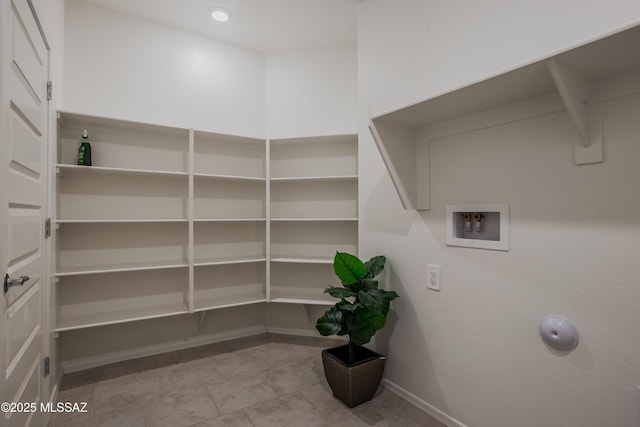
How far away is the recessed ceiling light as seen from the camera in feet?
8.99

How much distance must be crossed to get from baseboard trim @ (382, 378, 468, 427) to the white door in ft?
6.58

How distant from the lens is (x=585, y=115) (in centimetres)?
126

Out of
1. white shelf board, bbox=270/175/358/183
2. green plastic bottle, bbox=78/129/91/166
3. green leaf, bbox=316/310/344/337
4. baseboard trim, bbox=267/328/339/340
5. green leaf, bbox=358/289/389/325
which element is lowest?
baseboard trim, bbox=267/328/339/340

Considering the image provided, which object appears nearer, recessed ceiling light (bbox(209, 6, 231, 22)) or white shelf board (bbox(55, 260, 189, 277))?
white shelf board (bbox(55, 260, 189, 277))

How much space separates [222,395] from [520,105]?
8.23ft

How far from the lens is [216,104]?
3207 mm

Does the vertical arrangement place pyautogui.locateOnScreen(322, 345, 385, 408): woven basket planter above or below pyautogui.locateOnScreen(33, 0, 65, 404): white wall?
below

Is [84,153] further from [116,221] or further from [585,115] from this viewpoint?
[585,115]

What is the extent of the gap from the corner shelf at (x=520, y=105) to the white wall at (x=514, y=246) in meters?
0.05

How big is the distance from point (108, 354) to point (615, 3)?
3835mm

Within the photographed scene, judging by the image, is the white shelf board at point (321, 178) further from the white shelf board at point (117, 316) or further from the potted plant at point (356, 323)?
the white shelf board at point (117, 316)

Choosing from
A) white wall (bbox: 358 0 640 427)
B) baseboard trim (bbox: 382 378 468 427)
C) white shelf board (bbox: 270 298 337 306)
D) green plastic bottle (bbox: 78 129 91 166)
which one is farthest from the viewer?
white shelf board (bbox: 270 298 337 306)

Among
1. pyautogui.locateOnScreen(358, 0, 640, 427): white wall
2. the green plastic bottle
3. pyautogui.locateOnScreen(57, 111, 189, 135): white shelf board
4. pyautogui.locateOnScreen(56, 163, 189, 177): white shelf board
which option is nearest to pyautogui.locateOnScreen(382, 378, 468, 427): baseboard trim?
pyautogui.locateOnScreen(358, 0, 640, 427): white wall

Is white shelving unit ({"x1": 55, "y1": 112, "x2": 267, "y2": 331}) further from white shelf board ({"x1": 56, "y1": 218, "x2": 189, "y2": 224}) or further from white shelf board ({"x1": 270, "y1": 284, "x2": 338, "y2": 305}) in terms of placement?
white shelf board ({"x1": 270, "y1": 284, "x2": 338, "y2": 305})
